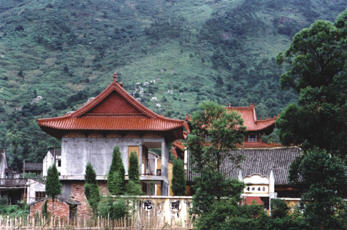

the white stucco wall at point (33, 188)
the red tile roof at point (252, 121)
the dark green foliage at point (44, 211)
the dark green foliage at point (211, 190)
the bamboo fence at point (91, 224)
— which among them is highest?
the red tile roof at point (252, 121)

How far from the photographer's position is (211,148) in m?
26.8

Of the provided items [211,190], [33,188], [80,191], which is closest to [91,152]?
[80,191]

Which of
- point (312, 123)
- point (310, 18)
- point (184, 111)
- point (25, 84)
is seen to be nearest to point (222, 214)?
point (312, 123)

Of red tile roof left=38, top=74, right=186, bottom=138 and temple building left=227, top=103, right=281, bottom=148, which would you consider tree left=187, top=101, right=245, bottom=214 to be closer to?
red tile roof left=38, top=74, right=186, bottom=138

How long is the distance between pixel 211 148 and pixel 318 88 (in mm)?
5478

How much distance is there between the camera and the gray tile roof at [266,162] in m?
37.3

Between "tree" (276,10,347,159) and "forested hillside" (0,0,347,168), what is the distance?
1911 inches

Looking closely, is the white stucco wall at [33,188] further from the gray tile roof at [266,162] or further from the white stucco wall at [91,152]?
the white stucco wall at [91,152]

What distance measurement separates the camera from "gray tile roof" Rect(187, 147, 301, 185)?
123 ft

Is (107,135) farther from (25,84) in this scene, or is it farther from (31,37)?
(31,37)

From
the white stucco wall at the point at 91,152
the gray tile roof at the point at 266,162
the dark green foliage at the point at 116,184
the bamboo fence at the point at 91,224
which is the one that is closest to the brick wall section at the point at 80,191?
the white stucco wall at the point at 91,152

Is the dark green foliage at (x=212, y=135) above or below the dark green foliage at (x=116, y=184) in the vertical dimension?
above

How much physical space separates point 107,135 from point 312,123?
12.3 metres

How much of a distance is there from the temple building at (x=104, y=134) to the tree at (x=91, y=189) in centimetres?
258
